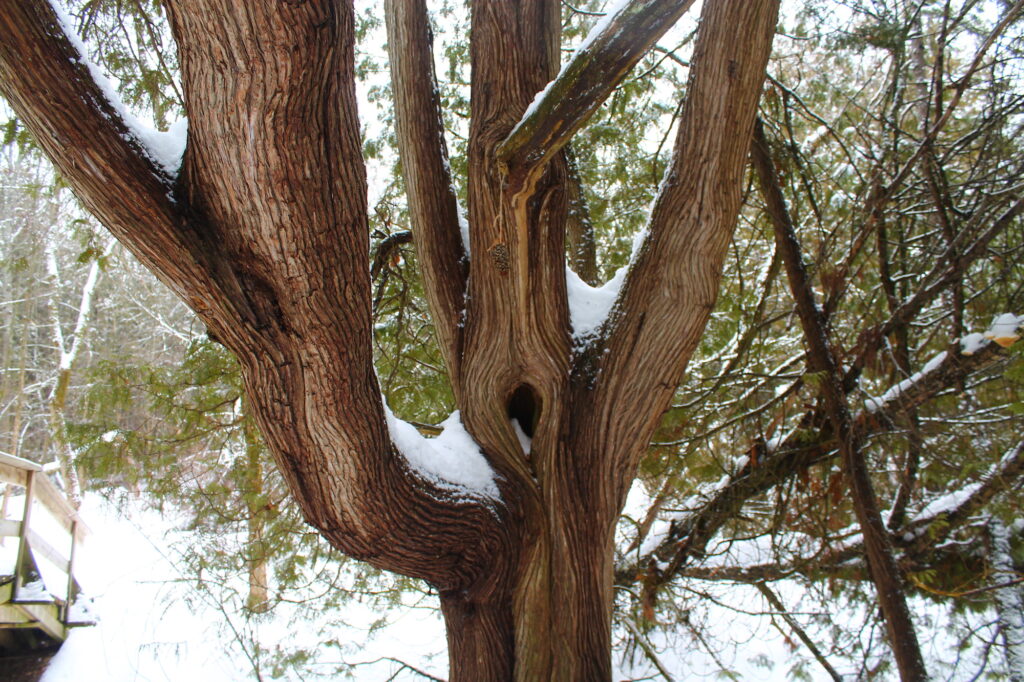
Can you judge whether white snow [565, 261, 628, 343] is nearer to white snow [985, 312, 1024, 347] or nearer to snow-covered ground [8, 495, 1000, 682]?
white snow [985, 312, 1024, 347]

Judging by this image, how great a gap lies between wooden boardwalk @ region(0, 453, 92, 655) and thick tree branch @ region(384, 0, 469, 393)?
4.30 metres

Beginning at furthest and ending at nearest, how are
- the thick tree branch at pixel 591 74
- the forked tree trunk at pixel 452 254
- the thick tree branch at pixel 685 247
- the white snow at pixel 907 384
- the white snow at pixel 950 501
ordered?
the white snow at pixel 950 501
the white snow at pixel 907 384
the thick tree branch at pixel 685 247
the thick tree branch at pixel 591 74
the forked tree trunk at pixel 452 254

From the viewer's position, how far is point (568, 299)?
Answer: 242 centimetres

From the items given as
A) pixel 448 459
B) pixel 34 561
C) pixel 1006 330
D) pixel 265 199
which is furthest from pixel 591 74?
pixel 34 561

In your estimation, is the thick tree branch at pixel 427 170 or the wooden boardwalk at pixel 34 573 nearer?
the thick tree branch at pixel 427 170

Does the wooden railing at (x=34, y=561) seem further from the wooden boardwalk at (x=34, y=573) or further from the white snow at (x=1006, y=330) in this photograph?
the white snow at (x=1006, y=330)

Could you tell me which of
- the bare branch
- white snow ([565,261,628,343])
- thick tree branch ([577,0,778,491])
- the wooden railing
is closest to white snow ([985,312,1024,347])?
the bare branch

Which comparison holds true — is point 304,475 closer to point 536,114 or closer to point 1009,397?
point 536,114

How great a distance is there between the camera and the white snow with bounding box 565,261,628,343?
93.5 inches

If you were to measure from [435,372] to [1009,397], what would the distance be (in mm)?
3163

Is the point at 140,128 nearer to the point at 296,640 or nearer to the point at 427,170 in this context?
the point at 427,170

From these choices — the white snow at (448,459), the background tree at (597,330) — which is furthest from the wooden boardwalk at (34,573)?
the white snow at (448,459)

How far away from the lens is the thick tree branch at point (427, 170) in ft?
7.88

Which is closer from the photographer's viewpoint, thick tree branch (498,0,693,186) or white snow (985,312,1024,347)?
thick tree branch (498,0,693,186)
